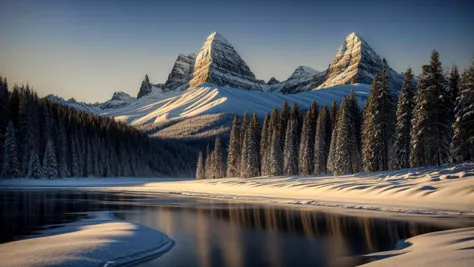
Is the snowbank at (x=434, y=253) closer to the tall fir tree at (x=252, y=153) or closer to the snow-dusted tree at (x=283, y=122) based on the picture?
the snow-dusted tree at (x=283, y=122)

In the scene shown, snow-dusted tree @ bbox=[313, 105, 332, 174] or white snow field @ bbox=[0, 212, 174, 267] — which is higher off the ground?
snow-dusted tree @ bbox=[313, 105, 332, 174]

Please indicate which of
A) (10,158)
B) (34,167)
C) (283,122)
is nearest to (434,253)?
(283,122)

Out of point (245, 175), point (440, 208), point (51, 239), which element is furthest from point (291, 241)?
point (245, 175)

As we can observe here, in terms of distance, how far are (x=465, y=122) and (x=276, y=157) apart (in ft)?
127

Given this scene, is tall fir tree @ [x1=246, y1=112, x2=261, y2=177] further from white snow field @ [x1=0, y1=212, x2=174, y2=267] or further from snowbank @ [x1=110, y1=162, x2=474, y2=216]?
white snow field @ [x1=0, y1=212, x2=174, y2=267]

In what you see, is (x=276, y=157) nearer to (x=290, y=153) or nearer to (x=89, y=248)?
(x=290, y=153)

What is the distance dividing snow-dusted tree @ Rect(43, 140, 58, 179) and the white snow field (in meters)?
73.4

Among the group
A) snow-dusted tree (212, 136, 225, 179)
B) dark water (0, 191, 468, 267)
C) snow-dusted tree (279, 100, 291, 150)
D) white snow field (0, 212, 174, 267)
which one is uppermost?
snow-dusted tree (279, 100, 291, 150)

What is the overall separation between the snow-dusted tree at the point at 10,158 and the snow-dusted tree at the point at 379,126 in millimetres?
68119

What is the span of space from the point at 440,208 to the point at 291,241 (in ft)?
48.1

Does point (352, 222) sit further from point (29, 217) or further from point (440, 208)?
point (29, 217)

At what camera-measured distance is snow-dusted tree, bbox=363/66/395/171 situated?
53875 mm

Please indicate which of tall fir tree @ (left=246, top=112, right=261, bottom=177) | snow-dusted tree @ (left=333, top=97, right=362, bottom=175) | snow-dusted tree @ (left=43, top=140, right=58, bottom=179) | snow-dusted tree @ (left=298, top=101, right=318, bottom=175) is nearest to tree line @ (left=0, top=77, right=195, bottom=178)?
snow-dusted tree @ (left=43, top=140, right=58, bottom=179)

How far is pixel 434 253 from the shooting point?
41.1ft
